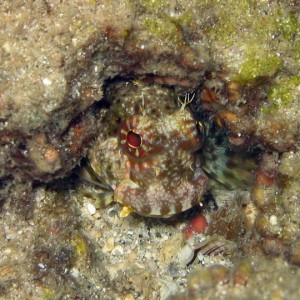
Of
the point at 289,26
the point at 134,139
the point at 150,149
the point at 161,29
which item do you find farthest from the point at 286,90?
the point at 134,139

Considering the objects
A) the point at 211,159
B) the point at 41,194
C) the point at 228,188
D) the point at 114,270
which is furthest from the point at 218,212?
the point at 41,194

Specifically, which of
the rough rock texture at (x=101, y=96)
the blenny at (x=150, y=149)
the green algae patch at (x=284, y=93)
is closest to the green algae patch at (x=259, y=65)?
the rough rock texture at (x=101, y=96)

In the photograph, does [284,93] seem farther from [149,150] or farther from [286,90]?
[149,150]

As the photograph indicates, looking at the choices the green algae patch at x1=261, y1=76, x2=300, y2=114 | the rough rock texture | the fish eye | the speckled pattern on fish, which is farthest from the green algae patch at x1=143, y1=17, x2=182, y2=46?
the green algae patch at x1=261, y1=76, x2=300, y2=114

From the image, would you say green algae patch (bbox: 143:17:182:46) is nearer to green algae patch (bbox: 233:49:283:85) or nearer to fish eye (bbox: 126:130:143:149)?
green algae patch (bbox: 233:49:283:85)

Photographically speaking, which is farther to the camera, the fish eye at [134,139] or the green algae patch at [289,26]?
the fish eye at [134,139]

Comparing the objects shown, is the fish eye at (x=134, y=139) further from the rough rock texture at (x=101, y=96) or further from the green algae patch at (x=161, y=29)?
the green algae patch at (x=161, y=29)
